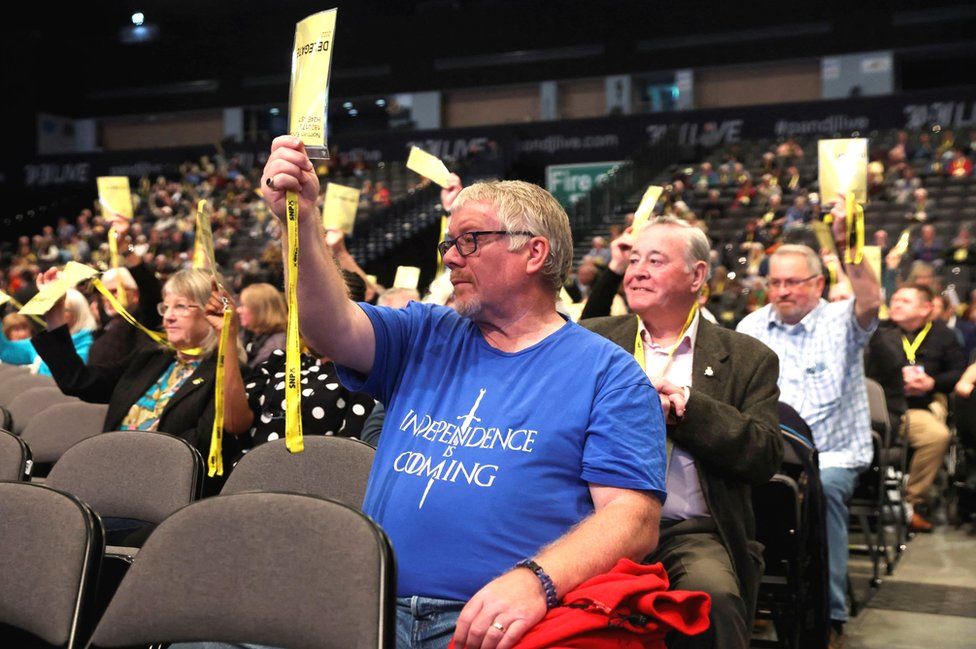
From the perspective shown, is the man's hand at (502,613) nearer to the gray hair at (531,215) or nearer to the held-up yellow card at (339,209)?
the gray hair at (531,215)

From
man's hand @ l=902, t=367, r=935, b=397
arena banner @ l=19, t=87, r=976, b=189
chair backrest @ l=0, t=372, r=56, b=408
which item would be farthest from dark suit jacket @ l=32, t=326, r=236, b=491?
arena banner @ l=19, t=87, r=976, b=189

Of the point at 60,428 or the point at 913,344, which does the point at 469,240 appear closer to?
the point at 60,428

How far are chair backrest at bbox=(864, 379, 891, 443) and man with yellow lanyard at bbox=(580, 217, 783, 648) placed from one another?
7.52 ft

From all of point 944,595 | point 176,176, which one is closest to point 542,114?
point 176,176

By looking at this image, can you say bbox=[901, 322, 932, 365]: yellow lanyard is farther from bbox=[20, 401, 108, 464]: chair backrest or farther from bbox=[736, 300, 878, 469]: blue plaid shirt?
bbox=[20, 401, 108, 464]: chair backrest

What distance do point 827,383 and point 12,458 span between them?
2995 mm

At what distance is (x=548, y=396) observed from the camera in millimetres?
2068

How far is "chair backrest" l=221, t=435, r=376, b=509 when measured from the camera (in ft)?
8.92

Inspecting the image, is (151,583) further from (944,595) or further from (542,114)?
(542,114)

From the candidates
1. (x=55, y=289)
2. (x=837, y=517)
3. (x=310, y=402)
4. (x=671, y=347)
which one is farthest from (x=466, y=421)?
(x=837, y=517)

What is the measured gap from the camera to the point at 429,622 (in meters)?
1.97

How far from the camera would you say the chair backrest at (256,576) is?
1.73 meters

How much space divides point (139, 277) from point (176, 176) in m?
19.5

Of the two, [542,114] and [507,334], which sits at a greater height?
[542,114]
